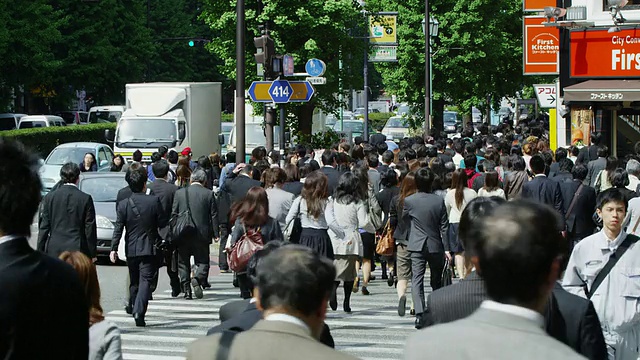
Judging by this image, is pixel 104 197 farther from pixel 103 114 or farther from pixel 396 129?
pixel 396 129

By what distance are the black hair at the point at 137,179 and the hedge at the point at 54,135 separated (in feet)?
90.2

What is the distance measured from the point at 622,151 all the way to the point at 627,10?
3.19m

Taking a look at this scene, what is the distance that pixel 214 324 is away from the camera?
12672 millimetres

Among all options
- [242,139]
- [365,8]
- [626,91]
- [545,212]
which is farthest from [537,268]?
[365,8]

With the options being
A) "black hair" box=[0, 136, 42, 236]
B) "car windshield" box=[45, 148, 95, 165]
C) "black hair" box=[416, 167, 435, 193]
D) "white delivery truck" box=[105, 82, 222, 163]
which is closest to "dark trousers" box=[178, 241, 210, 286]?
"black hair" box=[416, 167, 435, 193]

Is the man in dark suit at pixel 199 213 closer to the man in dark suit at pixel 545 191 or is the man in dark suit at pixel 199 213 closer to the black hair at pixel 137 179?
the black hair at pixel 137 179

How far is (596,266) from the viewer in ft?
23.1

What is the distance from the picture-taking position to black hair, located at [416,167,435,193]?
Result: 39.0ft

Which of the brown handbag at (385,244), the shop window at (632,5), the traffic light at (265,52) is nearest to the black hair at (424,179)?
the brown handbag at (385,244)

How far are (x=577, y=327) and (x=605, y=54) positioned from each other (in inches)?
920

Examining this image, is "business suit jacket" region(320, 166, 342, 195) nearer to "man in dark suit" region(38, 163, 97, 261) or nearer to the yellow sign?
"man in dark suit" region(38, 163, 97, 261)

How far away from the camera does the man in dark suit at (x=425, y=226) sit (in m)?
12.0

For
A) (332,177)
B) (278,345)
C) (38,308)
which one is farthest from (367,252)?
(278,345)

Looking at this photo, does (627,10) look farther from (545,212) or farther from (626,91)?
(545,212)
